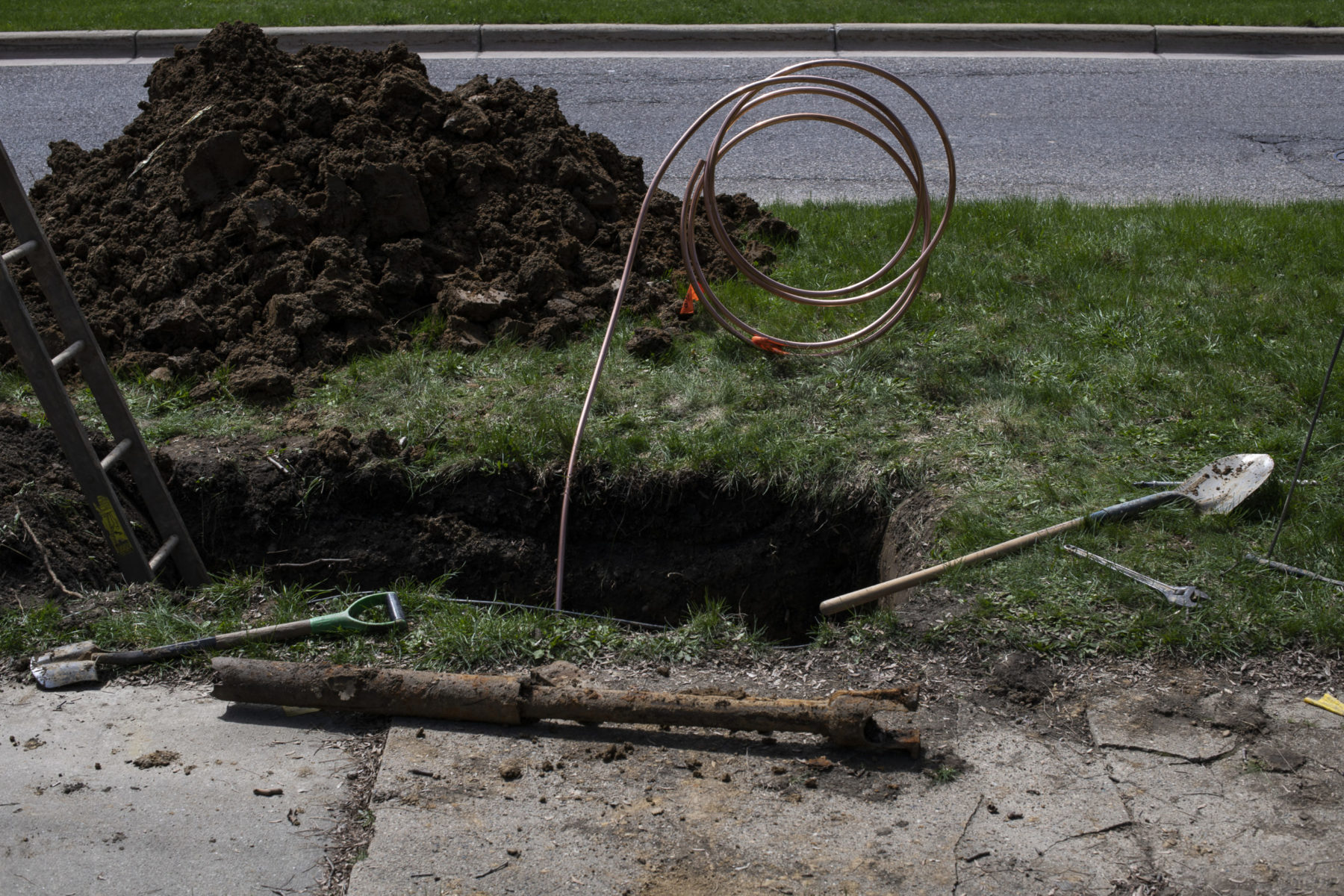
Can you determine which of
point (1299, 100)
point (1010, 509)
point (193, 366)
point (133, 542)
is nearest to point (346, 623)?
point (133, 542)

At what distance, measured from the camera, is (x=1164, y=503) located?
397cm

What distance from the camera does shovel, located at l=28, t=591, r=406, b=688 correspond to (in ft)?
10.8

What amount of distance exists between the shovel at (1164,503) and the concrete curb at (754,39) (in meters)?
7.87

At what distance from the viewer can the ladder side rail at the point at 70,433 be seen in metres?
3.40

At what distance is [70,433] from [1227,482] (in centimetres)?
424

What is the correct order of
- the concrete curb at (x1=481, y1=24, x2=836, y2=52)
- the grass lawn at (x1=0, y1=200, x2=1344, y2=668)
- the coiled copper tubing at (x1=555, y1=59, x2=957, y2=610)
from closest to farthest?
the grass lawn at (x1=0, y1=200, x2=1344, y2=668)
the coiled copper tubing at (x1=555, y1=59, x2=957, y2=610)
the concrete curb at (x1=481, y1=24, x2=836, y2=52)

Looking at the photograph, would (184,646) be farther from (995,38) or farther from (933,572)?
(995,38)

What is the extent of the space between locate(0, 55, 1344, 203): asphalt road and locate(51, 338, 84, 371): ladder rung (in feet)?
15.8

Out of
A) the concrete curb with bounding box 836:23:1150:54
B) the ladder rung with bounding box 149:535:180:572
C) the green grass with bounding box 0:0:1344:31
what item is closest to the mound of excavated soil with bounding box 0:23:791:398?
the ladder rung with bounding box 149:535:180:572

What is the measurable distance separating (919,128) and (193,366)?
21.1 ft

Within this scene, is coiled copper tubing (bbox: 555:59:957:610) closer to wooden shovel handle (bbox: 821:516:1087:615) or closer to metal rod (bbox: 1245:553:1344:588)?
wooden shovel handle (bbox: 821:516:1087:615)

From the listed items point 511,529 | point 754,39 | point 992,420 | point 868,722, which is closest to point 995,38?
point 754,39

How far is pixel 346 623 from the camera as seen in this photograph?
351 cm

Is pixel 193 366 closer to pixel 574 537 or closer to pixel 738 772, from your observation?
pixel 574 537
